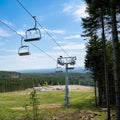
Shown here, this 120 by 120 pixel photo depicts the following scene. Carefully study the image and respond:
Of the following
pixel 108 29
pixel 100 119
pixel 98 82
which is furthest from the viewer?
pixel 98 82

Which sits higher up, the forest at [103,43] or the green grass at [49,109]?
the forest at [103,43]

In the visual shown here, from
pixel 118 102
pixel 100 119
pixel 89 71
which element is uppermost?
pixel 89 71

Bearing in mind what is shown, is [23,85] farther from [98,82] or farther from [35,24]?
[35,24]

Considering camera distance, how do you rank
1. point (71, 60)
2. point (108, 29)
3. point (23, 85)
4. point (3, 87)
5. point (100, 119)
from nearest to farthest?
point (108, 29)
point (100, 119)
point (71, 60)
point (3, 87)
point (23, 85)

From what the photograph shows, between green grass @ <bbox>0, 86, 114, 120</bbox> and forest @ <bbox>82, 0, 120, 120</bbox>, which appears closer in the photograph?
forest @ <bbox>82, 0, 120, 120</bbox>

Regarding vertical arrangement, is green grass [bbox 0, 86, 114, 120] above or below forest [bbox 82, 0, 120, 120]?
below

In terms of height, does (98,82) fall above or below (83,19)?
below

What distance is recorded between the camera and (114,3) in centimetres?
1848

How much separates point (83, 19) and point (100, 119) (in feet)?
29.6

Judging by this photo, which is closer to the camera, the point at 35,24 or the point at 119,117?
the point at 35,24

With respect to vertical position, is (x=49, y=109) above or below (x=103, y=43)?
below

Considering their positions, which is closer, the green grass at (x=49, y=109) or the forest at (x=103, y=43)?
the forest at (x=103, y=43)

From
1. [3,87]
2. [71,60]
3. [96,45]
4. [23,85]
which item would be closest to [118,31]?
[96,45]

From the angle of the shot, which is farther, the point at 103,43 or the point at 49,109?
the point at 49,109
